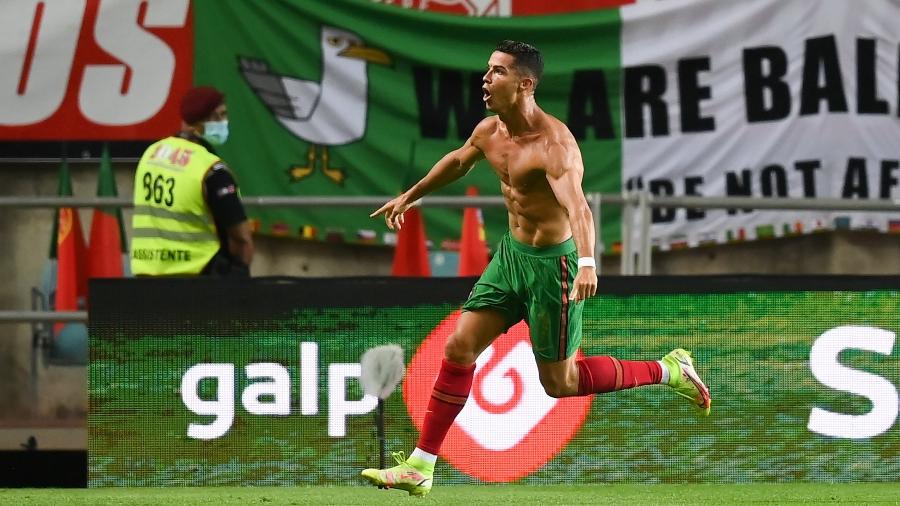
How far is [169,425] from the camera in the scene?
8.80 m

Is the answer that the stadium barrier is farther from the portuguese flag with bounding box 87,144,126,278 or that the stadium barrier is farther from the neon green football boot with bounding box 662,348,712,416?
the portuguese flag with bounding box 87,144,126,278

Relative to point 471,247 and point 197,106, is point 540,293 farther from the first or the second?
point 471,247

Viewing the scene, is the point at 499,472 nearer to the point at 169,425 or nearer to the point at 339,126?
the point at 169,425

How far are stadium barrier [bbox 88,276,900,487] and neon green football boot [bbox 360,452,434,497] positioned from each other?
1060 millimetres

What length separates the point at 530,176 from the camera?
7574 millimetres

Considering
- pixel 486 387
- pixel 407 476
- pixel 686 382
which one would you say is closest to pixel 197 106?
pixel 486 387

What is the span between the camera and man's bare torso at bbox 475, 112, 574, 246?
754 centimetres

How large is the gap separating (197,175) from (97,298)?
0.79 meters

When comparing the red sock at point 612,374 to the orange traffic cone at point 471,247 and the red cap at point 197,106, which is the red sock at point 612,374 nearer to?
the red cap at point 197,106

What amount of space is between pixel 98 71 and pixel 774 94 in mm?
4524

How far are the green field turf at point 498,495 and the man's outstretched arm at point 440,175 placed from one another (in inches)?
49.2

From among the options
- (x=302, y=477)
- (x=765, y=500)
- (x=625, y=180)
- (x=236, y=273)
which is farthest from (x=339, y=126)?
(x=765, y=500)

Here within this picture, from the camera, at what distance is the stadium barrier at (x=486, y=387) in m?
8.80

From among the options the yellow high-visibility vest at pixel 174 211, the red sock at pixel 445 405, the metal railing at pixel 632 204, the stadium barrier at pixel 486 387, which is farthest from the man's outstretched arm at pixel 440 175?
the metal railing at pixel 632 204
